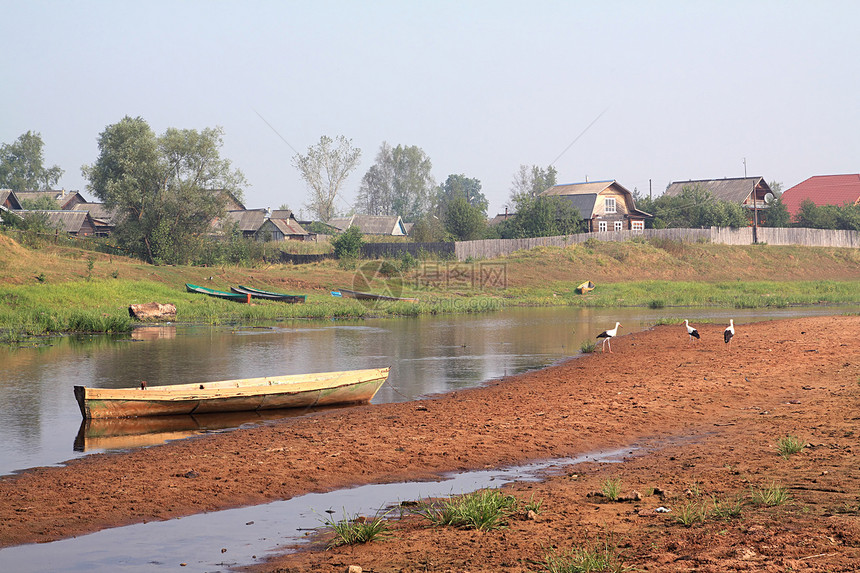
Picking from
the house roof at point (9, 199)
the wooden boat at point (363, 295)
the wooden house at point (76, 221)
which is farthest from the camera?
the wooden house at point (76, 221)

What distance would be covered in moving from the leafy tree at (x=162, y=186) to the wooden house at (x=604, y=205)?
33176mm

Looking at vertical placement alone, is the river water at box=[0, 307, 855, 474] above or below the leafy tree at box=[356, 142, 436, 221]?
below

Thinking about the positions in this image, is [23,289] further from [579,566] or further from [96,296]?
[579,566]

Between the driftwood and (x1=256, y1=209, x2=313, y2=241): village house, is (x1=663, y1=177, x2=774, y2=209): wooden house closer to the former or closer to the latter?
(x1=256, y1=209, x2=313, y2=241): village house

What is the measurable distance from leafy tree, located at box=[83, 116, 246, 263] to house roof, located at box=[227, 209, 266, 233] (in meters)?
28.6

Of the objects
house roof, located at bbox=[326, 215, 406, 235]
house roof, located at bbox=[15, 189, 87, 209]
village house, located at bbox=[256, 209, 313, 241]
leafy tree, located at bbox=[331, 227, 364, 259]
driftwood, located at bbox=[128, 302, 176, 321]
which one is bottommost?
driftwood, located at bbox=[128, 302, 176, 321]

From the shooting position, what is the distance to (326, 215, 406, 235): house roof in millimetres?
107969

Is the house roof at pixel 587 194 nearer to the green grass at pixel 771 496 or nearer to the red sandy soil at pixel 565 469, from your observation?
the red sandy soil at pixel 565 469

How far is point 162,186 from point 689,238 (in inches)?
1699

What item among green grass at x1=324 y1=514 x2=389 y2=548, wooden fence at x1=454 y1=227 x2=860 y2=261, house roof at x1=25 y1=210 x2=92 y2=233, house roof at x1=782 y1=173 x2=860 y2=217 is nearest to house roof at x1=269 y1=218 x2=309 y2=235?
house roof at x1=25 y1=210 x2=92 y2=233

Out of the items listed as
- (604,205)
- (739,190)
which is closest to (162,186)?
(604,205)

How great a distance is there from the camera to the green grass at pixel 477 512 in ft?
25.4

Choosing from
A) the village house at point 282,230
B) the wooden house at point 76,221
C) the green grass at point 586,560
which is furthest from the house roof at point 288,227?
the green grass at point 586,560

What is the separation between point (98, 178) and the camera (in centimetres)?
6009
